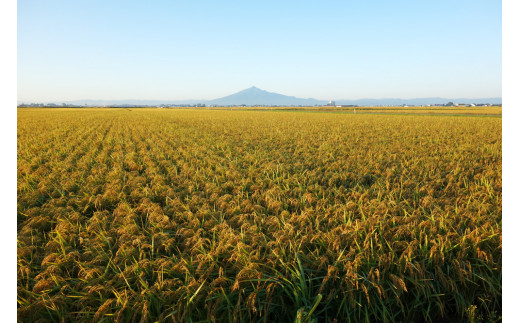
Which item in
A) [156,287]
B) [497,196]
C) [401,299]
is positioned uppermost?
[497,196]

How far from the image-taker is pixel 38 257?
2895 millimetres

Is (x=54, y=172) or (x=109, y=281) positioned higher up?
(x=54, y=172)

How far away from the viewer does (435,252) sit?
111 inches

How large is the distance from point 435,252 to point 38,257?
4366 millimetres

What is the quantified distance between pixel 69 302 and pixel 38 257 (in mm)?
1020

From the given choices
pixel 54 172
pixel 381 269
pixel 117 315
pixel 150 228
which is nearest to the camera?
pixel 117 315

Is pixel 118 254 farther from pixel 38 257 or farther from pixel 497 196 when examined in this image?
pixel 497 196

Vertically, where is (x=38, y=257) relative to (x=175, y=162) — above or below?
below

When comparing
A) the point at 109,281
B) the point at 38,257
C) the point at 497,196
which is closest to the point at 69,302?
the point at 109,281

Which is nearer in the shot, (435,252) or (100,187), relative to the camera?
(435,252)

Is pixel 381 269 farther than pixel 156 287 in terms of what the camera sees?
Yes

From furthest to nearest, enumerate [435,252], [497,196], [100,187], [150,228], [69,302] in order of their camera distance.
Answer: [100,187], [497,196], [150,228], [435,252], [69,302]

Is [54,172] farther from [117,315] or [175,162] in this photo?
[117,315]

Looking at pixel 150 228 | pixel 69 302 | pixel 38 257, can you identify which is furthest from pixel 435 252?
pixel 38 257
